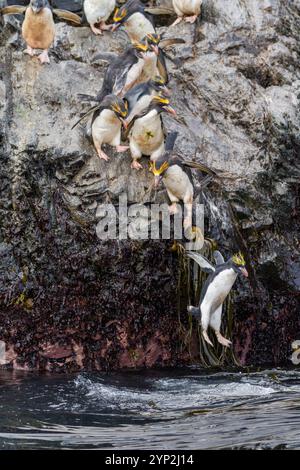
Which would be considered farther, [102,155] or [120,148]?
[120,148]

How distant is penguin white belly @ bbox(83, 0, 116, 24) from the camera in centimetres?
1084

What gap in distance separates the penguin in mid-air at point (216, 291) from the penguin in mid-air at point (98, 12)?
3400 millimetres

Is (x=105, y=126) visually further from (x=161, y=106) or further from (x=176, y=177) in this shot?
(x=176, y=177)

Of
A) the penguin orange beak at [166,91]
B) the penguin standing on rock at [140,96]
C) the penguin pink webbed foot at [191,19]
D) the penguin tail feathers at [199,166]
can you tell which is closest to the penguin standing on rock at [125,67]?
the penguin standing on rock at [140,96]

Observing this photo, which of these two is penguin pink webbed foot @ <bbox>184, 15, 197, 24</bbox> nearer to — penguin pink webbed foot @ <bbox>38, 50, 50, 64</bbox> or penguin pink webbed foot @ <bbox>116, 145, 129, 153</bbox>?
penguin pink webbed foot @ <bbox>38, 50, 50, 64</bbox>

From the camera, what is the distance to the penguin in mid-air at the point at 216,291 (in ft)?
30.4

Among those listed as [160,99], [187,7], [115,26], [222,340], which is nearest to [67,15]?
[115,26]

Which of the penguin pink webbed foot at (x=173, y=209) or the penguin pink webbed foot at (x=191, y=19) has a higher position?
the penguin pink webbed foot at (x=191, y=19)

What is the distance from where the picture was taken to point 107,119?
9.73m

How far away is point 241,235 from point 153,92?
6.07 feet

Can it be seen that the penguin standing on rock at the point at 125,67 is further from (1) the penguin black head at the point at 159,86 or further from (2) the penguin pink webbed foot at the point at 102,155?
(2) the penguin pink webbed foot at the point at 102,155

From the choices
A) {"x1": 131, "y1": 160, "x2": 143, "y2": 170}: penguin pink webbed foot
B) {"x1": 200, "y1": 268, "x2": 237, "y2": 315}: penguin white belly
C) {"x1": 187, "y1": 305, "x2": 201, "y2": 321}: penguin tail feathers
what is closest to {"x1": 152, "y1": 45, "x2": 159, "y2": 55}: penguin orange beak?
{"x1": 131, "y1": 160, "x2": 143, "y2": 170}: penguin pink webbed foot

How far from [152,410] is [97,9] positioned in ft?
17.4

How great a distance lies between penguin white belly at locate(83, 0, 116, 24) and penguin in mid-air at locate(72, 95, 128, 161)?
1521mm
